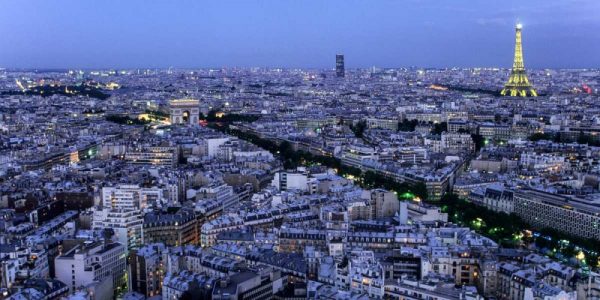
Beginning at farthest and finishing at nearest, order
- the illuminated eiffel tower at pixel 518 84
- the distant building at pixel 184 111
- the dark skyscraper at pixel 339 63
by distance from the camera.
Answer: the dark skyscraper at pixel 339 63 → the illuminated eiffel tower at pixel 518 84 → the distant building at pixel 184 111

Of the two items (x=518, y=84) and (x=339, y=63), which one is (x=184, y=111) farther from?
(x=339, y=63)

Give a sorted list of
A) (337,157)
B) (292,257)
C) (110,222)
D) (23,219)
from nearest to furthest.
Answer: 1. (292,257)
2. (110,222)
3. (23,219)
4. (337,157)

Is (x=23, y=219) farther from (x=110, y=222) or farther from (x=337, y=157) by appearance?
(x=337, y=157)

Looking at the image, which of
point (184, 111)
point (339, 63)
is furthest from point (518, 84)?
point (339, 63)

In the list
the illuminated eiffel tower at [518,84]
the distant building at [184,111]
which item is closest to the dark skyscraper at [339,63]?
the illuminated eiffel tower at [518,84]

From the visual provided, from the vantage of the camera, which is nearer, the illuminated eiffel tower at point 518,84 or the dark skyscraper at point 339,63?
the illuminated eiffel tower at point 518,84

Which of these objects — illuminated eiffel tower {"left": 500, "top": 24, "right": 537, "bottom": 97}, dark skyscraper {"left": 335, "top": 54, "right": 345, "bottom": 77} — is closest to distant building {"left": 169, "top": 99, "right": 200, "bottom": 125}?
illuminated eiffel tower {"left": 500, "top": 24, "right": 537, "bottom": 97}

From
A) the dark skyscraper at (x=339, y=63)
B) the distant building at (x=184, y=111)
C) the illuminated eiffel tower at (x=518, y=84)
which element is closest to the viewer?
the distant building at (x=184, y=111)

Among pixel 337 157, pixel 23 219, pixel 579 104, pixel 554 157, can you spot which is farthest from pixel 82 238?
pixel 579 104

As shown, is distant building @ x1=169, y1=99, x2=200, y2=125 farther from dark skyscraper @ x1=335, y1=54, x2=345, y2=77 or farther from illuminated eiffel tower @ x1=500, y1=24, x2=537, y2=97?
dark skyscraper @ x1=335, y1=54, x2=345, y2=77

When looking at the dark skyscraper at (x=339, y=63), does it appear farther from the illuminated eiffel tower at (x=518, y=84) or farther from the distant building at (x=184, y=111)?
the distant building at (x=184, y=111)

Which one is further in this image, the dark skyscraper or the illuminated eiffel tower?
the dark skyscraper
